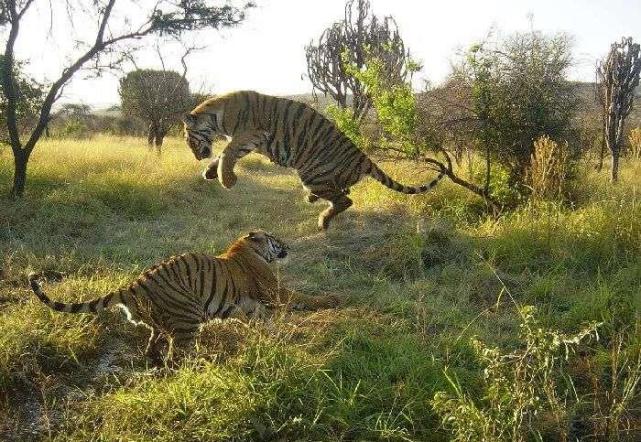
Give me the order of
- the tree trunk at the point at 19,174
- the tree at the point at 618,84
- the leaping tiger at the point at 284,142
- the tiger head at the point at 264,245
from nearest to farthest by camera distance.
A: the tiger head at the point at 264,245
the leaping tiger at the point at 284,142
the tree trunk at the point at 19,174
the tree at the point at 618,84

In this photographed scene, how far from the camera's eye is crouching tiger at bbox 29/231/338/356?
3.65 metres

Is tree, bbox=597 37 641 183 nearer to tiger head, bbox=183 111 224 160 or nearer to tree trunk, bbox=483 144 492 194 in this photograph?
tree trunk, bbox=483 144 492 194

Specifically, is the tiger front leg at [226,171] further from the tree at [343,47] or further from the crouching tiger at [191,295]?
the tree at [343,47]

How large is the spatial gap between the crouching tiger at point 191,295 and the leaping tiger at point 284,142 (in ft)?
5.66

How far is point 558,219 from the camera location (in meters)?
5.98

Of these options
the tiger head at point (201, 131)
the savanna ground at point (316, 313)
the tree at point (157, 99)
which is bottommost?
the savanna ground at point (316, 313)

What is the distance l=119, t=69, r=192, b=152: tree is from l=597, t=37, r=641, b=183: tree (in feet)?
36.8

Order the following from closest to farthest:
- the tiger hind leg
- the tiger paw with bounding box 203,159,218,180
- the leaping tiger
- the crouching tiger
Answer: the crouching tiger, the leaping tiger, the tiger paw with bounding box 203,159,218,180, the tiger hind leg

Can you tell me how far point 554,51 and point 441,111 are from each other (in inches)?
66.8

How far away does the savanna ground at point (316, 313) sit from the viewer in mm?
2957

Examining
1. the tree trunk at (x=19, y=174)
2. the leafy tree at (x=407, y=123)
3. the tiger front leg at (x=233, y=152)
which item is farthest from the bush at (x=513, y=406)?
the tree trunk at (x=19, y=174)

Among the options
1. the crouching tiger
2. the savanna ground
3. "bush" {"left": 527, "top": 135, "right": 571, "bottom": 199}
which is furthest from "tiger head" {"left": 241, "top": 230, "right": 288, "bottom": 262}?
"bush" {"left": 527, "top": 135, "right": 571, "bottom": 199}

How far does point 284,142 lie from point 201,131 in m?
1.03

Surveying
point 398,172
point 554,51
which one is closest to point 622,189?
point 554,51
